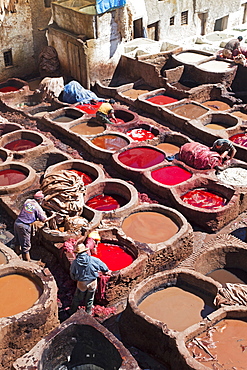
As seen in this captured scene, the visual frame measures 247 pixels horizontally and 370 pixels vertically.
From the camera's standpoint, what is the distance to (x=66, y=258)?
10.2 metres

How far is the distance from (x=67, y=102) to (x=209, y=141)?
5721 mm

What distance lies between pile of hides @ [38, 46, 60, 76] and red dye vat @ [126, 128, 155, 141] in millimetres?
5813

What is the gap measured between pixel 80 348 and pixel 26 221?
3.09 m

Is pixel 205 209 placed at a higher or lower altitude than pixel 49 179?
lower

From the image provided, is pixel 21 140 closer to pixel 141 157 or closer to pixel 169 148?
pixel 141 157

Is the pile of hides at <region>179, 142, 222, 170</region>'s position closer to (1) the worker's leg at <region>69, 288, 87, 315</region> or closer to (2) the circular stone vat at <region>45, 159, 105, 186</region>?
(2) the circular stone vat at <region>45, 159, 105, 186</region>

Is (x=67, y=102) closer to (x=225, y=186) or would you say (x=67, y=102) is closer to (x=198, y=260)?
(x=225, y=186)

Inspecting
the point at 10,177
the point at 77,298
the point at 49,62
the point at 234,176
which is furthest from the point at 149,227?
the point at 49,62

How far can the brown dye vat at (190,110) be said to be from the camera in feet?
54.4

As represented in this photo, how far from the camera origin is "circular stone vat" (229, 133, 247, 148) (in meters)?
14.8

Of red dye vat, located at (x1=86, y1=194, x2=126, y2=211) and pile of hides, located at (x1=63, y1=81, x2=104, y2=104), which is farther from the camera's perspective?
pile of hides, located at (x1=63, y1=81, x2=104, y2=104)

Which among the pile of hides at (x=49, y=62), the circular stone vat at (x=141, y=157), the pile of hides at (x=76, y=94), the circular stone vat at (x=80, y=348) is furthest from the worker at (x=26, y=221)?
the pile of hides at (x=49, y=62)

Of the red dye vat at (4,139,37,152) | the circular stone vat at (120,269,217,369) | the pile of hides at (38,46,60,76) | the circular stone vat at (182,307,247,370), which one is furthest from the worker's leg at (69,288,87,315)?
the pile of hides at (38,46,60,76)

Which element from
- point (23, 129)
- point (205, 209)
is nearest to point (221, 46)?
point (23, 129)
